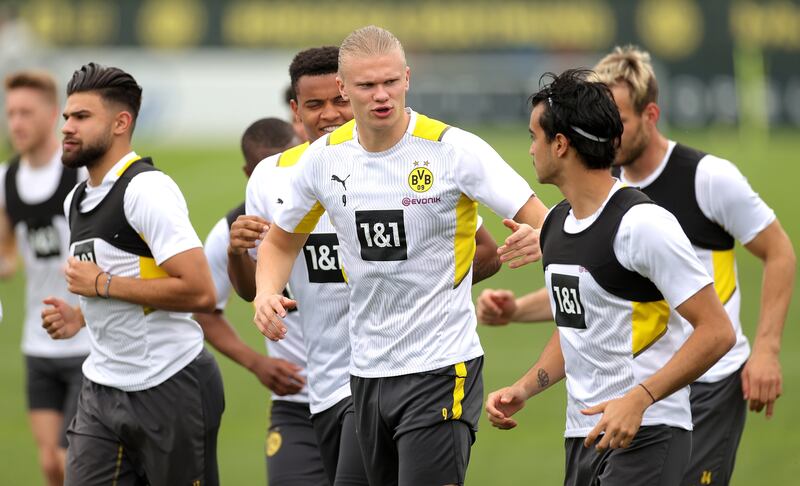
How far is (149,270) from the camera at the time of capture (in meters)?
6.19

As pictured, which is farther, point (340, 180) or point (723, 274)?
point (723, 274)

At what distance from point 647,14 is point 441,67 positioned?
5.43m

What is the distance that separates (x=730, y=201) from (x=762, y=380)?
2.90 feet

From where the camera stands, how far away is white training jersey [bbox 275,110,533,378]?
540cm

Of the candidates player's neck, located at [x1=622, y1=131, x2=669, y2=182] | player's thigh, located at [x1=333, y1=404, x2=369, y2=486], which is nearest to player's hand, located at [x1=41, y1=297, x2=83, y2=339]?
player's thigh, located at [x1=333, y1=404, x2=369, y2=486]

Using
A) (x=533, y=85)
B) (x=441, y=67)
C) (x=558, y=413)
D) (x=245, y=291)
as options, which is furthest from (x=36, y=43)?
(x=245, y=291)

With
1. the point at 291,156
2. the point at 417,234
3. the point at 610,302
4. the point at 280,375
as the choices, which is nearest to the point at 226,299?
the point at 280,375

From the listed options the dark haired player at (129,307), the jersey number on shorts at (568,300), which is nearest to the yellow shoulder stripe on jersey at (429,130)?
the jersey number on shorts at (568,300)

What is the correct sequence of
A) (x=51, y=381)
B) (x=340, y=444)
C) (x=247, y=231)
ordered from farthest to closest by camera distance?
(x=51, y=381) → (x=247, y=231) → (x=340, y=444)

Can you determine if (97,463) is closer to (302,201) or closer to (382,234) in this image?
(302,201)

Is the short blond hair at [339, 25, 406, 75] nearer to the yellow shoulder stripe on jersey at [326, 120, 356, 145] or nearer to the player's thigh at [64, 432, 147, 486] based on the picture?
the yellow shoulder stripe on jersey at [326, 120, 356, 145]

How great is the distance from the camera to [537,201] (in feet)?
17.9

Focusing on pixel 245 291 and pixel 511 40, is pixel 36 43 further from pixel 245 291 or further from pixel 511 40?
pixel 245 291

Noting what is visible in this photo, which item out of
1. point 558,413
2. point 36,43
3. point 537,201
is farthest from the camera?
point 36,43
